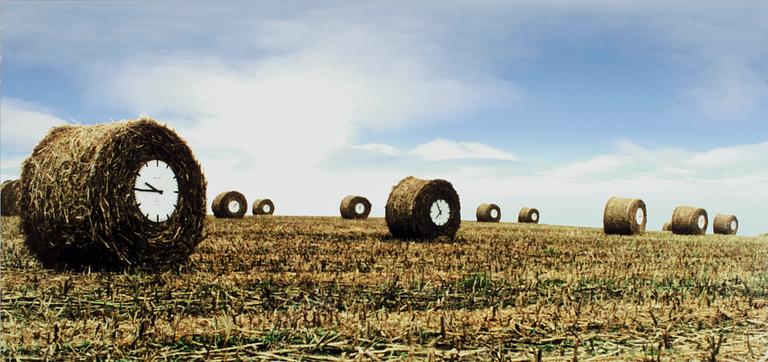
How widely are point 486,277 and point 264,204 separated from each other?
25933 mm

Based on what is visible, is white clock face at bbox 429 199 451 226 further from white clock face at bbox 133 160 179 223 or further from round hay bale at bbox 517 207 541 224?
round hay bale at bbox 517 207 541 224

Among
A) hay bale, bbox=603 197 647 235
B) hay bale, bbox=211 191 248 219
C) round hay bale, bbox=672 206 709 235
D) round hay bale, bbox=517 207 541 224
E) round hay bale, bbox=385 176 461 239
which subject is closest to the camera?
round hay bale, bbox=385 176 461 239

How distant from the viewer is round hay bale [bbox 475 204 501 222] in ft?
109

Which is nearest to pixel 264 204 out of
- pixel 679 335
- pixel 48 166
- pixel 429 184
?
pixel 429 184

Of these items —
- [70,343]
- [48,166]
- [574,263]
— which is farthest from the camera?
[574,263]

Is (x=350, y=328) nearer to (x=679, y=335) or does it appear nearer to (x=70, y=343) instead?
(x=70, y=343)

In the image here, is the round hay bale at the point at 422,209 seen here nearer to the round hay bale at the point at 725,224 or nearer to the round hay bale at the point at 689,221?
the round hay bale at the point at 689,221

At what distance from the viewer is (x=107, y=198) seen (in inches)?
327

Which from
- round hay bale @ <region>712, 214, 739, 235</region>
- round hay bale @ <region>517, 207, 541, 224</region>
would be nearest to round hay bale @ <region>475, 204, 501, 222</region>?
round hay bale @ <region>517, 207, 541, 224</region>

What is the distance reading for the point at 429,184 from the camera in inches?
614

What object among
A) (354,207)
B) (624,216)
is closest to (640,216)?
(624,216)

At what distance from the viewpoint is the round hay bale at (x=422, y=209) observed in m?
15.3

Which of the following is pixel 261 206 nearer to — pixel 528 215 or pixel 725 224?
pixel 528 215

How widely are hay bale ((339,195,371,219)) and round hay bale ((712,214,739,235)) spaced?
51.6ft
